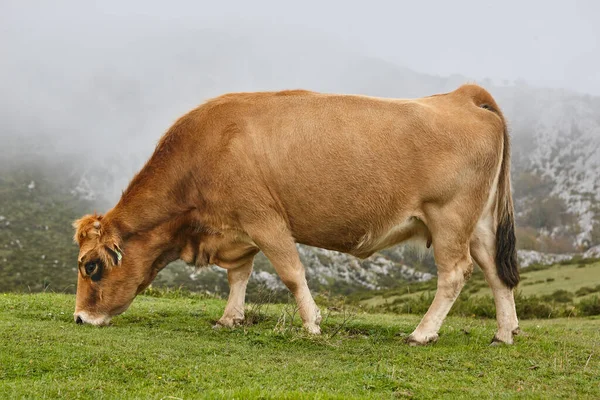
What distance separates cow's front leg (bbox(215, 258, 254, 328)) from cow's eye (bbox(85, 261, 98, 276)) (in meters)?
2.14

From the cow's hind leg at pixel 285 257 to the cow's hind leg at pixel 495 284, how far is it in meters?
2.78

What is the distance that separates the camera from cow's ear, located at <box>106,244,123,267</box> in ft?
31.1

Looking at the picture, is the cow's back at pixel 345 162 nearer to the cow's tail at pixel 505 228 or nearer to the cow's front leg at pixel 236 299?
the cow's tail at pixel 505 228

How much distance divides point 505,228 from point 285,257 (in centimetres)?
353

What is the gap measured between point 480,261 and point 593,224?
182650 millimetres

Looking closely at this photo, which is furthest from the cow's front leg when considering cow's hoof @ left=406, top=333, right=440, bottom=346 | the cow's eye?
cow's hoof @ left=406, top=333, right=440, bottom=346

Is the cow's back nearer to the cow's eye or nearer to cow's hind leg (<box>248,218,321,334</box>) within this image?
cow's hind leg (<box>248,218,321,334</box>)

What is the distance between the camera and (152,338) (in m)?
8.63

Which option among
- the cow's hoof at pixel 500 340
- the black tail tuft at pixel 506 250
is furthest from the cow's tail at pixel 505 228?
the cow's hoof at pixel 500 340

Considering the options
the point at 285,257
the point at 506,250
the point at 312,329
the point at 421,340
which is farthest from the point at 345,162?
the point at 506,250

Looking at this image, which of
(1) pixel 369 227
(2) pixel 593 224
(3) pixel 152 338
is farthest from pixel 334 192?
(2) pixel 593 224

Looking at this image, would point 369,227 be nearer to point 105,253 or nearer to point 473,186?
point 473,186

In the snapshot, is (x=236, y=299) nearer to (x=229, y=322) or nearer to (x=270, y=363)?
(x=229, y=322)

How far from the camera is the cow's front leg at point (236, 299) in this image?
33.8ft
